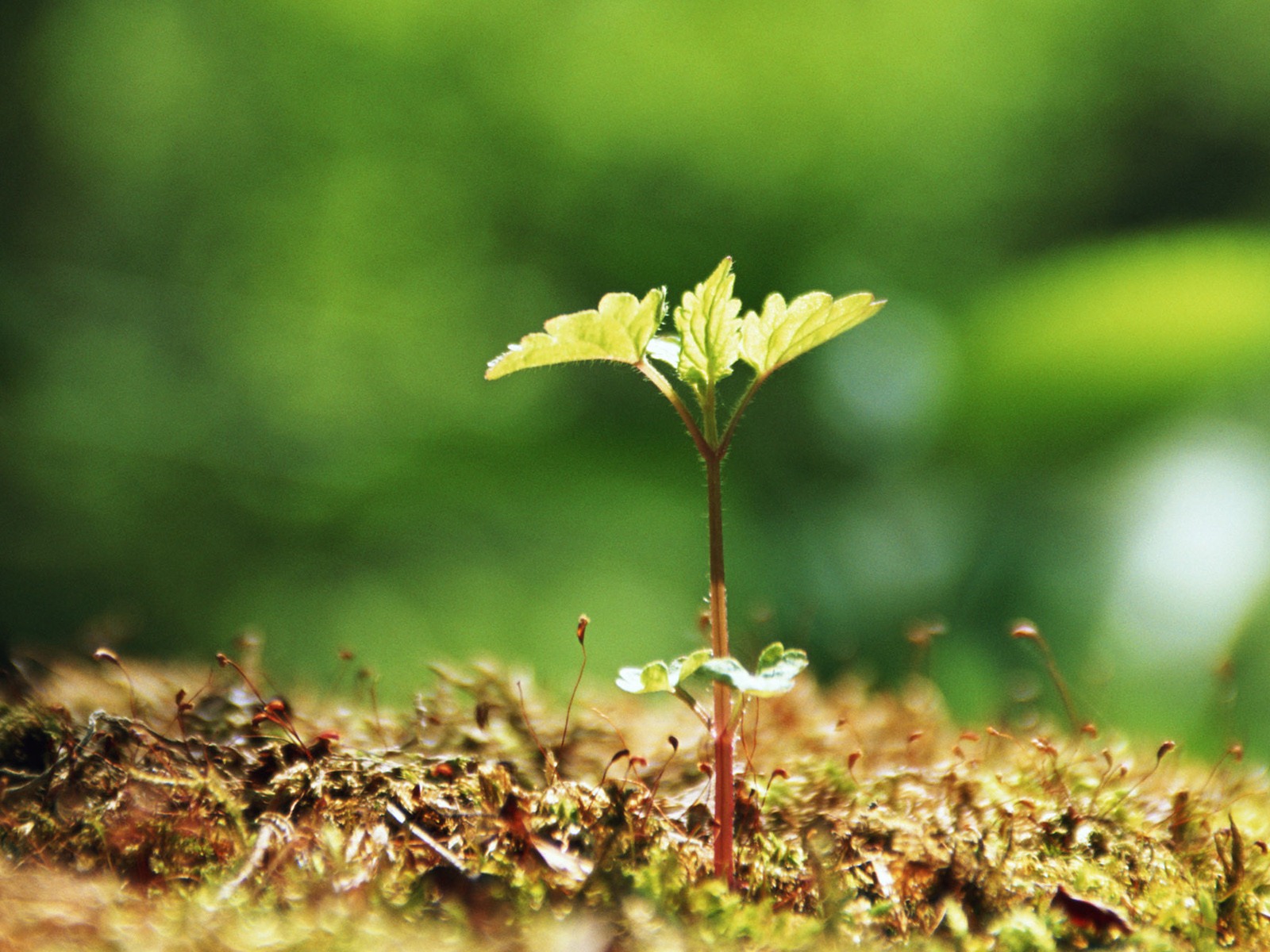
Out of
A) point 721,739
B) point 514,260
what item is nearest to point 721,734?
point 721,739

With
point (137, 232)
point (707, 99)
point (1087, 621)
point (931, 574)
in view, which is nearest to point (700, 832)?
point (1087, 621)

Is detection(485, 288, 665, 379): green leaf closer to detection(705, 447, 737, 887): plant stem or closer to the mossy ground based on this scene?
detection(705, 447, 737, 887): plant stem

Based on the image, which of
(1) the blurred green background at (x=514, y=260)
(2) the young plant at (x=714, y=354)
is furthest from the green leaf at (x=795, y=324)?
(1) the blurred green background at (x=514, y=260)

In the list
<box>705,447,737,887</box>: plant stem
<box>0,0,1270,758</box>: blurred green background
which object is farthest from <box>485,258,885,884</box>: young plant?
<box>0,0,1270,758</box>: blurred green background

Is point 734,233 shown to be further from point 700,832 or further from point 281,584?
point 700,832

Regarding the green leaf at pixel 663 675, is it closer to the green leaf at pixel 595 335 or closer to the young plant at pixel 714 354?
the young plant at pixel 714 354

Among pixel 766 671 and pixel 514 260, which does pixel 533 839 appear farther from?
pixel 514 260
